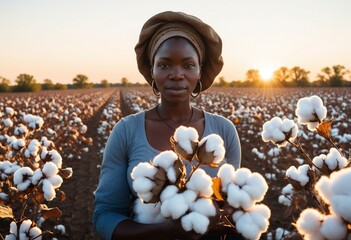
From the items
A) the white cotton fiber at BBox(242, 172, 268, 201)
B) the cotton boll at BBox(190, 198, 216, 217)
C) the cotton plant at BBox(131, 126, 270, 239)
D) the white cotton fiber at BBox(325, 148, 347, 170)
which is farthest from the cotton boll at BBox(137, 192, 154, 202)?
the white cotton fiber at BBox(325, 148, 347, 170)

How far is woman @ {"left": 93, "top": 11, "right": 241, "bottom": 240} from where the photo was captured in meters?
1.78

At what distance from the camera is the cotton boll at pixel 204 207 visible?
75cm

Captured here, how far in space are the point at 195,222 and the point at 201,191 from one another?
7 centimetres

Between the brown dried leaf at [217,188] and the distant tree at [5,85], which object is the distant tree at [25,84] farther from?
the brown dried leaf at [217,188]

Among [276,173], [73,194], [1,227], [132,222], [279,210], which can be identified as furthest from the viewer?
[276,173]

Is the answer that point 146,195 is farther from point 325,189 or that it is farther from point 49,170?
point 49,170

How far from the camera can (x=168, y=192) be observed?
76 centimetres

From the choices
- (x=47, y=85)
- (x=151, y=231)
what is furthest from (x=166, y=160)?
(x=47, y=85)

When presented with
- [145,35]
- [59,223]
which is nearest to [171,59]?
[145,35]

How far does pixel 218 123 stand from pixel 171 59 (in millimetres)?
506

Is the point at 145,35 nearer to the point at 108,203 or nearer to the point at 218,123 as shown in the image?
the point at 218,123

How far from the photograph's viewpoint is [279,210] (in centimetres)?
484

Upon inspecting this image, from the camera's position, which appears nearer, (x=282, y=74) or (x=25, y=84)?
(x=25, y=84)

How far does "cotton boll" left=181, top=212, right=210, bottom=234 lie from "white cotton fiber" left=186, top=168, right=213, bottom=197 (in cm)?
5
